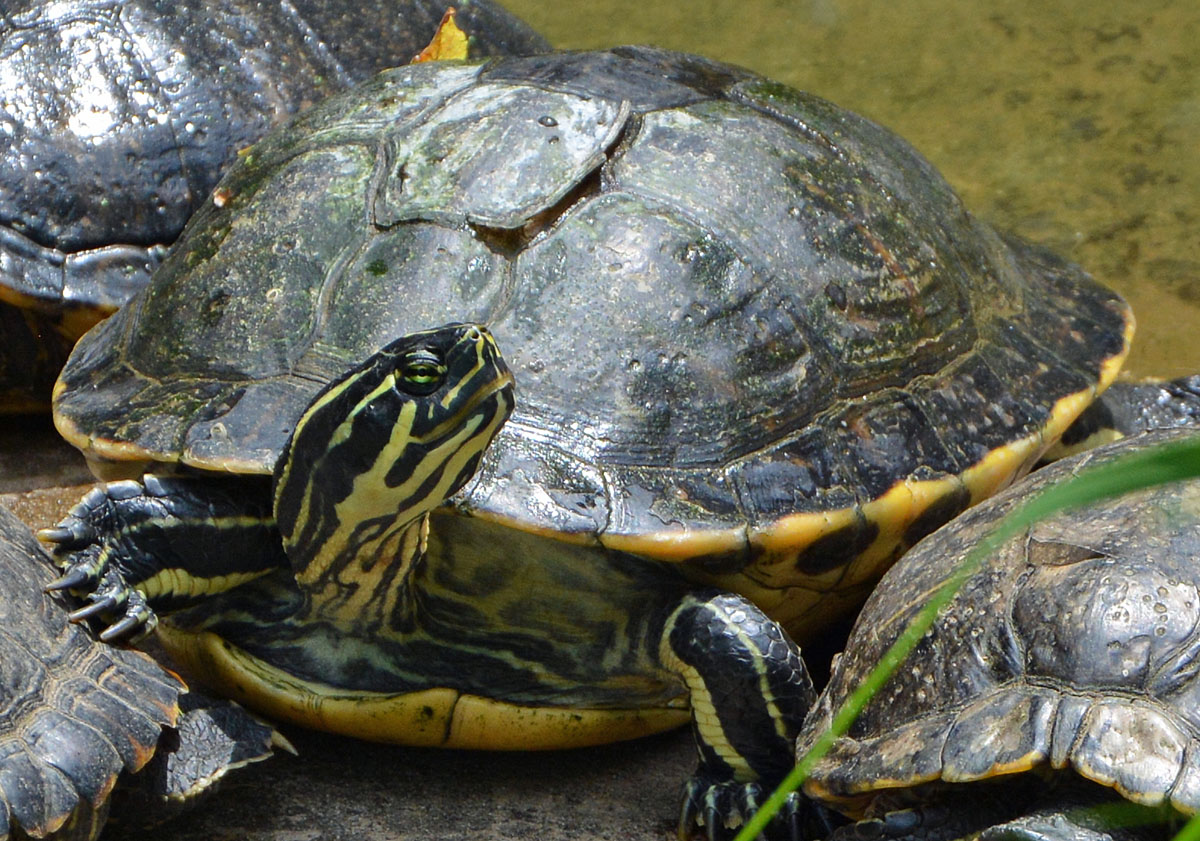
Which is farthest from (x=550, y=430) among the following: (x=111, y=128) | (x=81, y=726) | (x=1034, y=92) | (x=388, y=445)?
(x=1034, y=92)

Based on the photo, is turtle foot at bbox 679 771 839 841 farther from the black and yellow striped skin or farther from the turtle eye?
the turtle eye

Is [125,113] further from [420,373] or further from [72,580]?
[420,373]

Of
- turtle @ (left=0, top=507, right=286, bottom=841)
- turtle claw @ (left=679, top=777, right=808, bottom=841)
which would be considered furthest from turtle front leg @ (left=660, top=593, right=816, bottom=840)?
turtle @ (left=0, top=507, right=286, bottom=841)

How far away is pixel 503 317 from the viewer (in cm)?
342

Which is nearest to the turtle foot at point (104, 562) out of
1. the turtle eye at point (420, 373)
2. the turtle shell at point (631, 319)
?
the turtle shell at point (631, 319)

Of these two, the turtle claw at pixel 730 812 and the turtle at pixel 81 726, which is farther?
the turtle claw at pixel 730 812

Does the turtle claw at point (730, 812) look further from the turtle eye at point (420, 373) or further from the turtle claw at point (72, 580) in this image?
the turtle claw at point (72, 580)

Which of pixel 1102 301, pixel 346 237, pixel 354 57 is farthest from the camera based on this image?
pixel 354 57

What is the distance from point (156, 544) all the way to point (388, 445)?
30.9 inches

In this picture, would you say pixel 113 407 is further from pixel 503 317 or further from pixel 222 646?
pixel 503 317

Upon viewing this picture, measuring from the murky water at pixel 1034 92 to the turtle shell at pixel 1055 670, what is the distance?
109 inches

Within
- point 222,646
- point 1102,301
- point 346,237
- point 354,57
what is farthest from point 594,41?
point 222,646

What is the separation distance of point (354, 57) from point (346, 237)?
2.23m

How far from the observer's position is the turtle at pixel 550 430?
322cm
